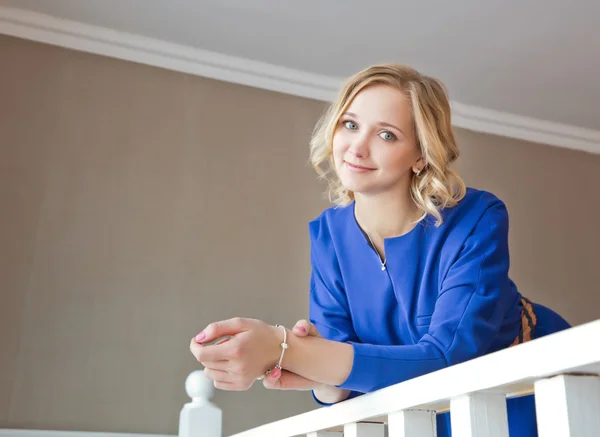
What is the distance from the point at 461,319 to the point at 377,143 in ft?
1.01

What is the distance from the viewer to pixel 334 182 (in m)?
1.36

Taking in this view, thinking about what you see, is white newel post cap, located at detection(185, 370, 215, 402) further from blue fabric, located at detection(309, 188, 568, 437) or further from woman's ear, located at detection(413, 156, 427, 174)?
woman's ear, located at detection(413, 156, 427, 174)

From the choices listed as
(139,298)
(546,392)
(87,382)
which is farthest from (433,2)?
(546,392)

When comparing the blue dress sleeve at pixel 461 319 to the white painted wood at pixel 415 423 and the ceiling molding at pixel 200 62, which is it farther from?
the ceiling molding at pixel 200 62

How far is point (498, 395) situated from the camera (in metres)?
0.60

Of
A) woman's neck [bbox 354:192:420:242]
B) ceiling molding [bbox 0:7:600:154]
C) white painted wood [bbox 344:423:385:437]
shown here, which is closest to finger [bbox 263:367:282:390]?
white painted wood [bbox 344:423:385:437]

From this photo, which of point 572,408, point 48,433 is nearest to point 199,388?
point 48,433

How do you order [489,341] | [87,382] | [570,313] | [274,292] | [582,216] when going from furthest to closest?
1. [582,216]
2. [570,313]
3. [274,292]
4. [87,382]
5. [489,341]

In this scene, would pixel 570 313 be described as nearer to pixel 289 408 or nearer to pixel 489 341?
pixel 289 408

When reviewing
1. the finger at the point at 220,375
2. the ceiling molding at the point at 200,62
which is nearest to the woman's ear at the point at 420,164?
the finger at the point at 220,375

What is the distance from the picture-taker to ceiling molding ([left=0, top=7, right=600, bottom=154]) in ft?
8.20

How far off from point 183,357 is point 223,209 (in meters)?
0.57

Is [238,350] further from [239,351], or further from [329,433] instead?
[329,433]

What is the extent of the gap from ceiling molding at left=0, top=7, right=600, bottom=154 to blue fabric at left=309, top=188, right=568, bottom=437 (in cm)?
164
